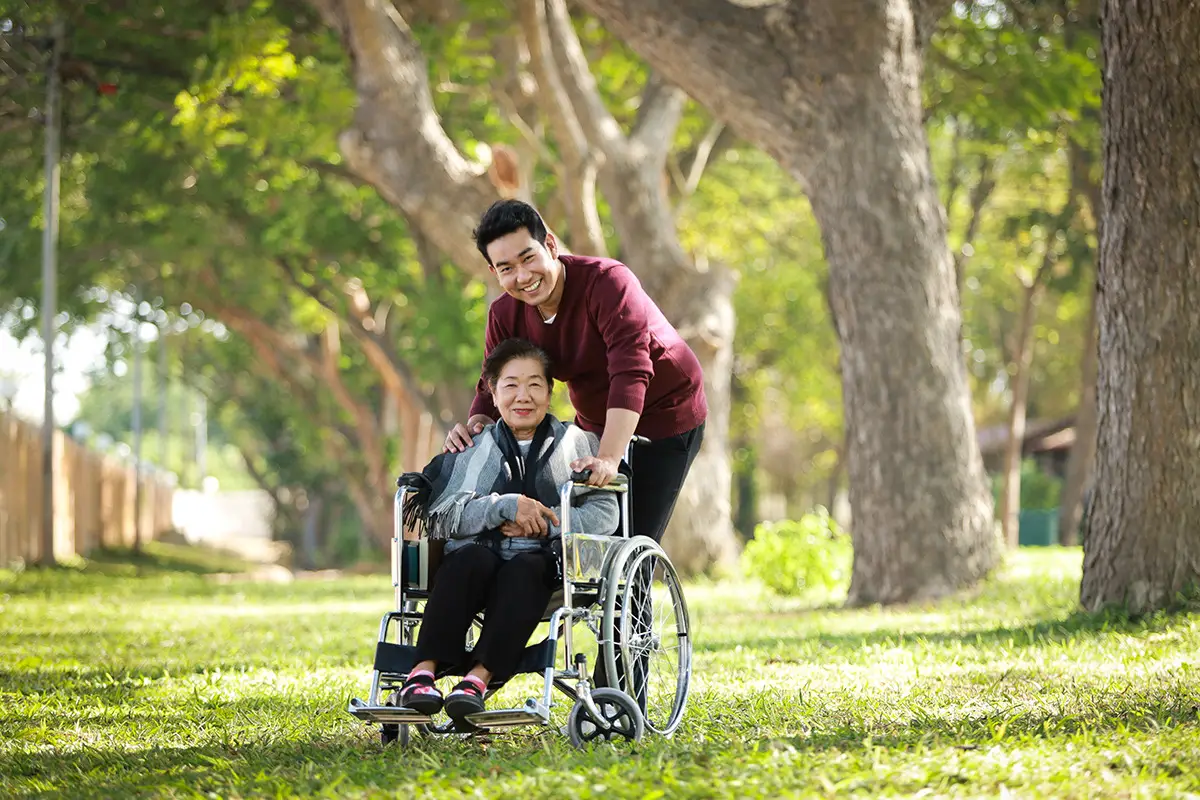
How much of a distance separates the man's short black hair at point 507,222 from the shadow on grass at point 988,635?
11.9ft

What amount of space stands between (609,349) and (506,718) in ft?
4.42

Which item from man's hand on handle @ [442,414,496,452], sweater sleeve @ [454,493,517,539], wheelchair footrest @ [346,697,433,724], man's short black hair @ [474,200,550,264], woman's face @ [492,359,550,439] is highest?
man's short black hair @ [474,200,550,264]

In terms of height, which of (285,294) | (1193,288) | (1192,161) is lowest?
(1193,288)

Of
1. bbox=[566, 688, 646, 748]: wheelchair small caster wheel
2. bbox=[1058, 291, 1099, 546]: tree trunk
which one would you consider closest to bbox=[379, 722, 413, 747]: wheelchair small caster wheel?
bbox=[566, 688, 646, 748]: wheelchair small caster wheel

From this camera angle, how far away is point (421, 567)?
5.32 metres

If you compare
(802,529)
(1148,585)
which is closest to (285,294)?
(802,529)

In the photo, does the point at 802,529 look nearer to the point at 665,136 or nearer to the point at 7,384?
the point at 665,136

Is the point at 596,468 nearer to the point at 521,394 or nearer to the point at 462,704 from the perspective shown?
the point at 521,394

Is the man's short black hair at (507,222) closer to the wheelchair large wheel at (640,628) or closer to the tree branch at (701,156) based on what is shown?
the wheelchair large wheel at (640,628)

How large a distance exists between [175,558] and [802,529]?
17.2 metres

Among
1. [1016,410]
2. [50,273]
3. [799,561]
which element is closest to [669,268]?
[799,561]

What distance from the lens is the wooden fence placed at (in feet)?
59.7

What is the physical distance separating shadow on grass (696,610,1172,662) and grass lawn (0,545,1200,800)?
3 cm

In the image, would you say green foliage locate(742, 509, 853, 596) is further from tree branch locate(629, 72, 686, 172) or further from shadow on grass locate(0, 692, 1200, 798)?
shadow on grass locate(0, 692, 1200, 798)
